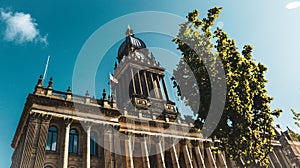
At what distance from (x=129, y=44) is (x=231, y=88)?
38.7 m

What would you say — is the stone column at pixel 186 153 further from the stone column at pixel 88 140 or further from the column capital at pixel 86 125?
the column capital at pixel 86 125

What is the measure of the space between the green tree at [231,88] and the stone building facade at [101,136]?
2.57m

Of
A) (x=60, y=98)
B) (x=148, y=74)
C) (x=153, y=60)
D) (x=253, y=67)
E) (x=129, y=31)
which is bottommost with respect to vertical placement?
(x=253, y=67)

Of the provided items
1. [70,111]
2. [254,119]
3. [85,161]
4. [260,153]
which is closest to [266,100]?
[254,119]

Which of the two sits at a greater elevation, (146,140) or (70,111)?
(70,111)

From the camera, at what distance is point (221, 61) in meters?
16.9

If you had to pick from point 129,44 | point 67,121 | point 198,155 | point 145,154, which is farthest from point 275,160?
point 67,121

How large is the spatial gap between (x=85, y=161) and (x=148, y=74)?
89.0 feet

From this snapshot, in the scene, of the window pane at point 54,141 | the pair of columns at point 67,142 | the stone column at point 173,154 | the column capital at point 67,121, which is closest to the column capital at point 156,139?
the stone column at point 173,154

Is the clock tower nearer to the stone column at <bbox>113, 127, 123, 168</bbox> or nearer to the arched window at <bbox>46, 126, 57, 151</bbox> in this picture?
the stone column at <bbox>113, 127, 123, 168</bbox>

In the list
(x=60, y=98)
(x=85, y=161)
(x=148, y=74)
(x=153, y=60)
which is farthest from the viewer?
(x=153, y=60)

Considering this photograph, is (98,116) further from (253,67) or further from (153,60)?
(153,60)

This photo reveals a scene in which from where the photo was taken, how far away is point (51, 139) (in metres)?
23.8

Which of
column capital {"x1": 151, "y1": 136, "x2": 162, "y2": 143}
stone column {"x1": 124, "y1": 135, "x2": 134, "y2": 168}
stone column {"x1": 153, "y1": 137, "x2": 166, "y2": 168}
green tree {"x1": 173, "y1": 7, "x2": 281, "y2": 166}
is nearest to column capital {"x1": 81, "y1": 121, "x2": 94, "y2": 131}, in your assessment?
stone column {"x1": 124, "y1": 135, "x2": 134, "y2": 168}
